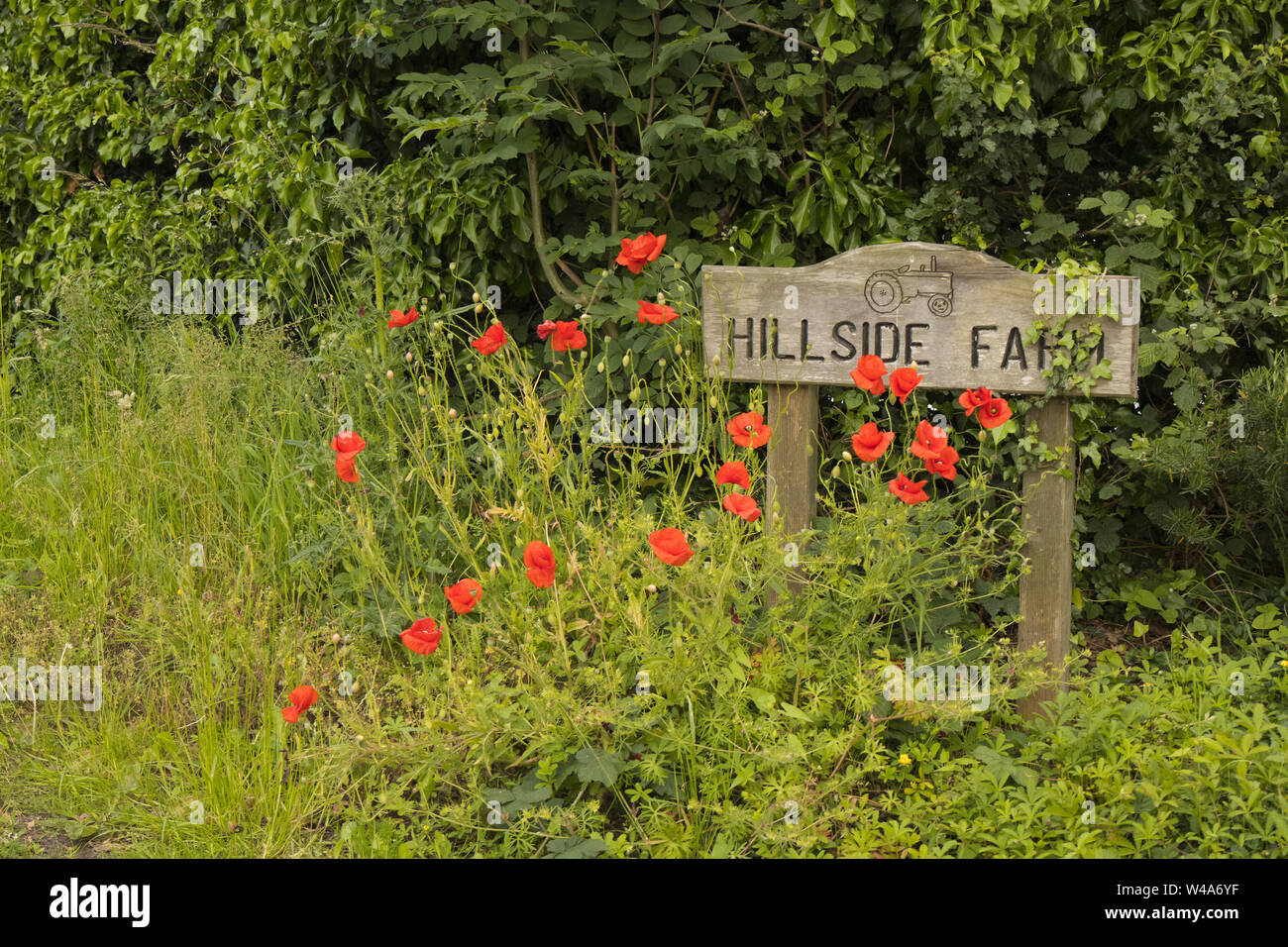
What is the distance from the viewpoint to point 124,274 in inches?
182

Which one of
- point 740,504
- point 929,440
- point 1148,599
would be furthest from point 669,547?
point 1148,599

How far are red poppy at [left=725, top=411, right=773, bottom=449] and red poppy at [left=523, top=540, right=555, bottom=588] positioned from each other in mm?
537

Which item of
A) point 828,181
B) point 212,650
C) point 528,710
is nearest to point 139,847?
point 212,650

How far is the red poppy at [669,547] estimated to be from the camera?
2223 mm

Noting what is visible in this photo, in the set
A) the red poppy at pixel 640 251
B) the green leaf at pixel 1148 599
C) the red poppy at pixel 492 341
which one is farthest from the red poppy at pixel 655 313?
the green leaf at pixel 1148 599

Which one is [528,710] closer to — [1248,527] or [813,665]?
[813,665]

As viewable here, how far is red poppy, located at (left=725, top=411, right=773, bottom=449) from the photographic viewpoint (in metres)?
2.59

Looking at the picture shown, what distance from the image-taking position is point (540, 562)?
7.60 feet

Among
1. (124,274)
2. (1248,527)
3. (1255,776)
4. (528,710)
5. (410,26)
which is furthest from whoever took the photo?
(124,274)

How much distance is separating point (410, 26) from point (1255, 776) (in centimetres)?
321

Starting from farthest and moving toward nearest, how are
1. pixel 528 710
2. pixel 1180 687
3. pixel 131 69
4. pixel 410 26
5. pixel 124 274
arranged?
pixel 131 69 → pixel 124 274 → pixel 410 26 → pixel 1180 687 → pixel 528 710

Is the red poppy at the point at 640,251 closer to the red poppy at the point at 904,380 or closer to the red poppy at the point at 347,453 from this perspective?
the red poppy at the point at 904,380

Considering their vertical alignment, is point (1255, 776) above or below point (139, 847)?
above

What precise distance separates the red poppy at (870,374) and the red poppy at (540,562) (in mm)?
898
